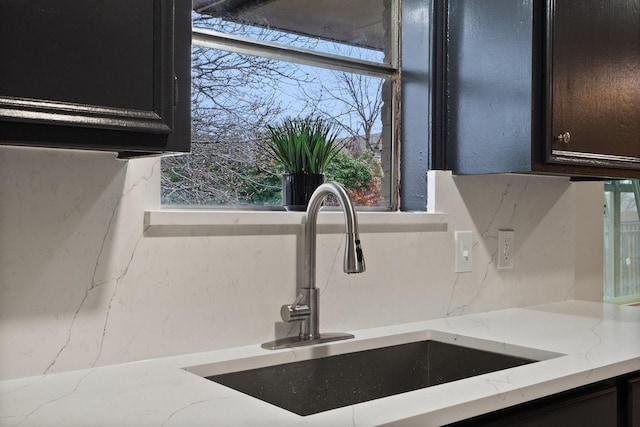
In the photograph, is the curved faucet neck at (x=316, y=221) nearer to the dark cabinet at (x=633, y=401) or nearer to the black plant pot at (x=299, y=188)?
the black plant pot at (x=299, y=188)

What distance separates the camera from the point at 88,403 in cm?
112

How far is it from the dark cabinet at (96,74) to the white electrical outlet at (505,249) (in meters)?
1.30

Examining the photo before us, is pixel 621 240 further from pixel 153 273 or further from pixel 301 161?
pixel 153 273

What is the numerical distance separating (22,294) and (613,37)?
1.67m

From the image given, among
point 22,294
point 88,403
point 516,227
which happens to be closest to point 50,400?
point 88,403

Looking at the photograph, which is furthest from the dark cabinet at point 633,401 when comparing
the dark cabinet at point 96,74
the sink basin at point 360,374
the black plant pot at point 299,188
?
the dark cabinet at point 96,74

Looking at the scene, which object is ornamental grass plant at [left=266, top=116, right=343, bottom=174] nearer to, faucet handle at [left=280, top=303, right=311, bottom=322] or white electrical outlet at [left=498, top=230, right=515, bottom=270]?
faucet handle at [left=280, top=303, right=311, bottom=322]

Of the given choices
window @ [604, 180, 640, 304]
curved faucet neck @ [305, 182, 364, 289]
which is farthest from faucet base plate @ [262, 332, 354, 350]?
window @ [604, 180, 640, 304]

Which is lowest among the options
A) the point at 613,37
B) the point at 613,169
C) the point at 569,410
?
the point at 569,410

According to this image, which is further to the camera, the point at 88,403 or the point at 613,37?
the point at 613,37

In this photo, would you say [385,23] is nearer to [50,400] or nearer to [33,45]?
[33,45]

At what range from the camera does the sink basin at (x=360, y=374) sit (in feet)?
4.88

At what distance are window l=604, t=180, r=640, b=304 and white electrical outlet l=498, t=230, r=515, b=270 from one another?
1.29 m

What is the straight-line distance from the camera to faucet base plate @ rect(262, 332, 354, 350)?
1.56m
